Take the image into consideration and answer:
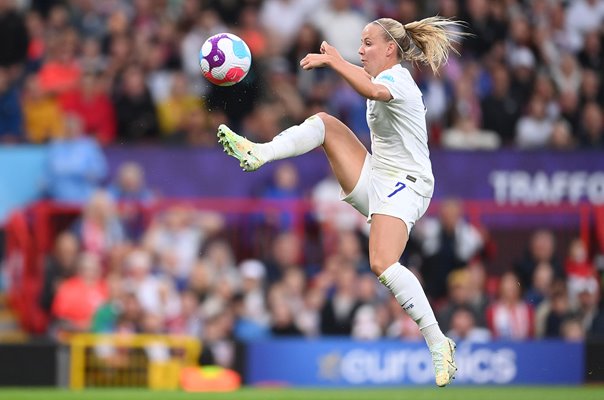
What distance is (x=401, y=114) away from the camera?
10.2 meters

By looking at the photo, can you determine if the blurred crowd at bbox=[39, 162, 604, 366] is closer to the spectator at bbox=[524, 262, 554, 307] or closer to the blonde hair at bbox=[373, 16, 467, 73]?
the spectator at bbox=[524, 262, 554, 307]

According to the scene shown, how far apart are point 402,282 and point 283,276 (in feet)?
20.7

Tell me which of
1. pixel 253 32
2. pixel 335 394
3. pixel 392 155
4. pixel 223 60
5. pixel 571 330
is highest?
pixel 253 32

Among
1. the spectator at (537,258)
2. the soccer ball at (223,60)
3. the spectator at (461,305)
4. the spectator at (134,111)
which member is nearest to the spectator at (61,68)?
the spectator at (134,111)

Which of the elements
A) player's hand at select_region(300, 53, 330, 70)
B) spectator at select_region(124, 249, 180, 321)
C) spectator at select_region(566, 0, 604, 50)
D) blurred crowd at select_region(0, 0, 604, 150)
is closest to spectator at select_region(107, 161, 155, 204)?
blurred crowd at select_region(0, 0, 604, 150)

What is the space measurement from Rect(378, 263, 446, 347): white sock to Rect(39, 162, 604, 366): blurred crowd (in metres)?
5.36

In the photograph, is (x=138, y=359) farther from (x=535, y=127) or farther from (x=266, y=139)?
(x=535, y=127)

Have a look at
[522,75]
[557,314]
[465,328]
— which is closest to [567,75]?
[522,75]

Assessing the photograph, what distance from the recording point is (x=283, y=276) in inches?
645

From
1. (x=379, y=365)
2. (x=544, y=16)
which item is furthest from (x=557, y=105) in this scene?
(x=379, y=365)

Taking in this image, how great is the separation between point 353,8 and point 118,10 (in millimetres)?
→ 3084

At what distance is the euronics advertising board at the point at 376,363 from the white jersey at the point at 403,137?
5.33 metres

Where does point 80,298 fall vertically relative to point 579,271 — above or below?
below

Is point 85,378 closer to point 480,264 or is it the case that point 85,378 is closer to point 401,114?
point 480,264
